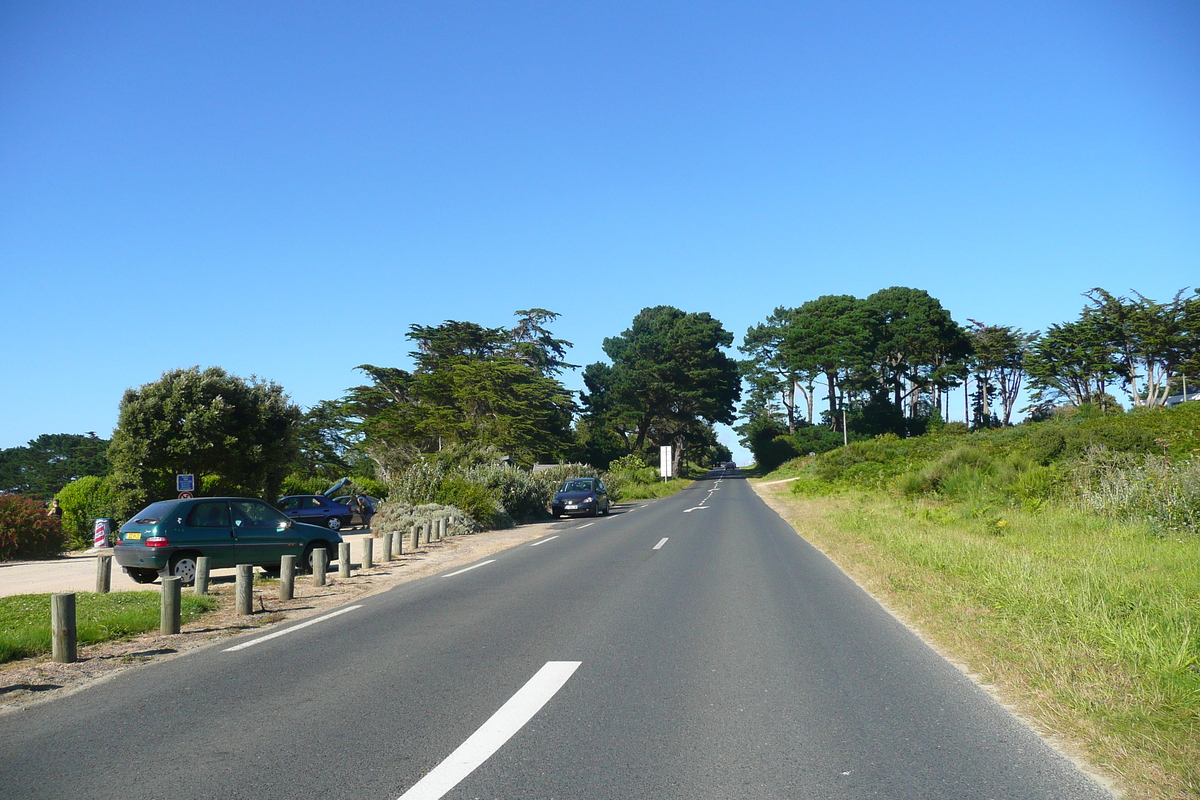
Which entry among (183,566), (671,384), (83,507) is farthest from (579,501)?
(671,384)

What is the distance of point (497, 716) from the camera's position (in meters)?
5.25

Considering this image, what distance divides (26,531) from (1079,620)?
23426 millimetres

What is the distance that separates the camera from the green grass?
787cm

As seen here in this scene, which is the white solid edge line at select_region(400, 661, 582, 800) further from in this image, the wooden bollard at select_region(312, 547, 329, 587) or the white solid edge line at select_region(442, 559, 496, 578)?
the wooden bollard at select_region(312, 547, 329, 587)

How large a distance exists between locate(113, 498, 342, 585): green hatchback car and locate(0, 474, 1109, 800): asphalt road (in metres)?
4.66

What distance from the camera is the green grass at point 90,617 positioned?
7871 millimetres

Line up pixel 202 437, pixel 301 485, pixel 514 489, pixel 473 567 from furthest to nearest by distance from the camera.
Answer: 1. pixel 301 485
2. pixel 514 489
3. pixel 202 437
4. pixel 473 567

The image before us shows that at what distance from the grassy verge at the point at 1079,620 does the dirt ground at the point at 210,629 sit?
7.32 m

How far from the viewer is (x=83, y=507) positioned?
24.1m

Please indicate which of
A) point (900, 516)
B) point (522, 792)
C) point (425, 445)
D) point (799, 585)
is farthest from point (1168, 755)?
point (425, 445)

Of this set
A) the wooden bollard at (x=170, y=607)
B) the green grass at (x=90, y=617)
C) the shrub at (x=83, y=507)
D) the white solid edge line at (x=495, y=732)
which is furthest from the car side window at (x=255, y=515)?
the shrub at (x=83, y=507)

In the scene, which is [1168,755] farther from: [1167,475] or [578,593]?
[1167,475]

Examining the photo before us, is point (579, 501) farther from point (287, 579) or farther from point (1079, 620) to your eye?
point (1079, 620)

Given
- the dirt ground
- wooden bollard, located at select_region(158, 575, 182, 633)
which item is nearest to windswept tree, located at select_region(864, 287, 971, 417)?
the dirt ground
